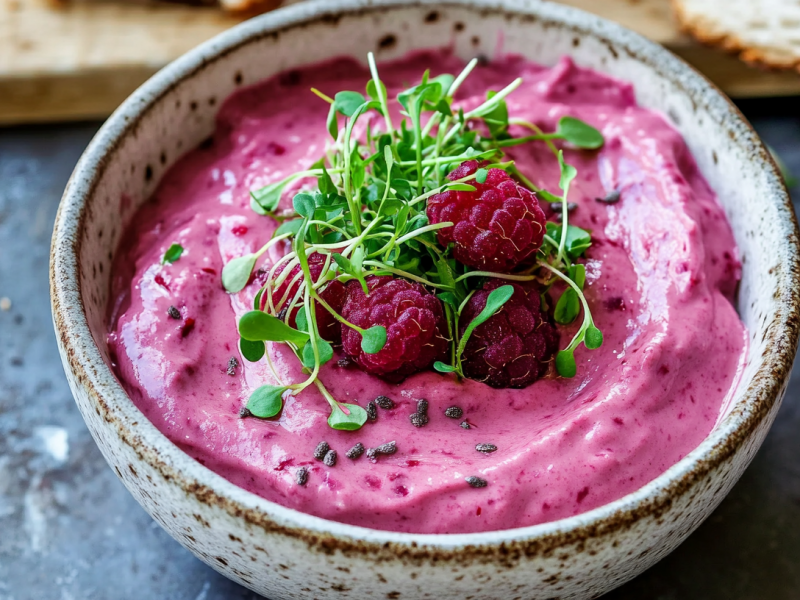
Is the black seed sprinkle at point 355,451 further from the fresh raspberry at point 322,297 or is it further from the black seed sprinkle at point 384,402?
the fresh raspberry at point 322,297

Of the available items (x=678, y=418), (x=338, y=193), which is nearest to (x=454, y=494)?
(x=678, y=418)

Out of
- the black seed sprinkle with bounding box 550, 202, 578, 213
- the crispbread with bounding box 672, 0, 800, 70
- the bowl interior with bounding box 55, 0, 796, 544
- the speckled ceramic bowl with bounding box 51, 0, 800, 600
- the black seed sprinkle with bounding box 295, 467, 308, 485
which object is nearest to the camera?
the speckled ceramic bowl with bounding box 51, 0, 800, 600

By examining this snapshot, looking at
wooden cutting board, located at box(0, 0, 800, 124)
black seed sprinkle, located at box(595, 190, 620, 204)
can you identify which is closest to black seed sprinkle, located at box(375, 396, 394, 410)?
black seed sprinkle, located at box(595, 190, 620, 204)

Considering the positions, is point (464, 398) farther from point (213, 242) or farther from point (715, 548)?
point (715, 548)

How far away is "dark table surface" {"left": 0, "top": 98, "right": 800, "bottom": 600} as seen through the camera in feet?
6.30

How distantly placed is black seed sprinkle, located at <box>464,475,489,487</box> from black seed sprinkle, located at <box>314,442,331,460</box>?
25 cm

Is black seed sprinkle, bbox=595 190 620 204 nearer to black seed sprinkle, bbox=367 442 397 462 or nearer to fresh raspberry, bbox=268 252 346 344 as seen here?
fresh raspberry, bbox=268 252 346 344

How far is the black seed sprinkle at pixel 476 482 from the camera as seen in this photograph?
146 cm

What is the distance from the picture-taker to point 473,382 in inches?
64.4

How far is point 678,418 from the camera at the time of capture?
1.62 meters

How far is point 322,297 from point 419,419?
0.29m

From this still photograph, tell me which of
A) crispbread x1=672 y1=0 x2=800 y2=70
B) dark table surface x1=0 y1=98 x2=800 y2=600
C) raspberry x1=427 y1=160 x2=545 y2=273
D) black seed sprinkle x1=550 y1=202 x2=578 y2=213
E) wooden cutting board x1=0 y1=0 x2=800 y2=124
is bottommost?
dark table surface x1=0 y1=98 x2=800 y2=600

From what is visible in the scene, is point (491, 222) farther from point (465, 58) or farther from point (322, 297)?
point (465, 58)

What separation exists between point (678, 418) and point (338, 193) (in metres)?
0.80
